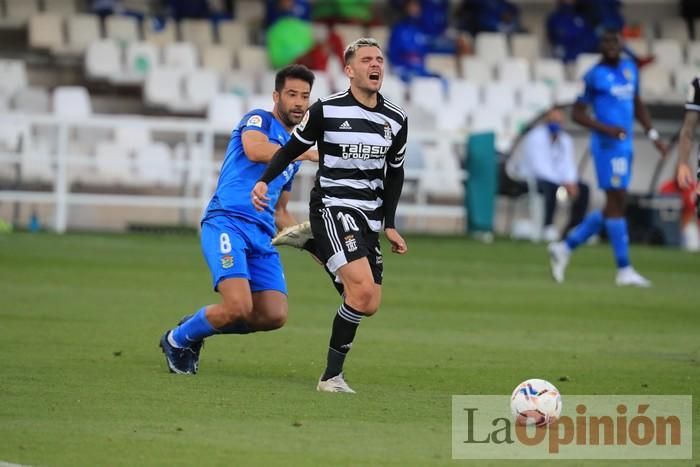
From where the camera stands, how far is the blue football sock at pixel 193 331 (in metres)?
9.84

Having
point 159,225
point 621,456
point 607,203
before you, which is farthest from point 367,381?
point 159,225

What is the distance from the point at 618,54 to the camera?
57.3 feet

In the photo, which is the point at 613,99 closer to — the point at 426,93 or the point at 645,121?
the point at 645,121

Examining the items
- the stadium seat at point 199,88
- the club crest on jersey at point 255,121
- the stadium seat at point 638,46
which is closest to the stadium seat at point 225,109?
the stadium seat at point 199,88

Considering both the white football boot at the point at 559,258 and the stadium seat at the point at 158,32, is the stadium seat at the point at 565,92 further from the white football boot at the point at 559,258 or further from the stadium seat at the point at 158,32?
the white football boot at the point at 559,258

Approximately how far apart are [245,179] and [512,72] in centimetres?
2266

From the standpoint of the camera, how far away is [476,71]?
3212cm

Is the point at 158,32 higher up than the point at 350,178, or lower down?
lower down

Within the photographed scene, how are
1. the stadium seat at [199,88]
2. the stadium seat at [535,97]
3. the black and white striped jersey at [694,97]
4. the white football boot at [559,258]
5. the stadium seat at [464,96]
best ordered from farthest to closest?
the stadium seat at [535,97]
the stadium seat at [464,96]
the stadium seat at [199,88]
the white football boot at [559,258]
the black and white striped jersey at [694,97]

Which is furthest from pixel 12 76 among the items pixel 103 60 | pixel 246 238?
pixel 246 238

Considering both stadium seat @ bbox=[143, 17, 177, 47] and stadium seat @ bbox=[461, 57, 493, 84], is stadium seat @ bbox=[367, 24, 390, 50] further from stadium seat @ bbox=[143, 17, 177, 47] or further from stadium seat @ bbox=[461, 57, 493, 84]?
stadium seat @ bbox=[143, 17, 177, 47]

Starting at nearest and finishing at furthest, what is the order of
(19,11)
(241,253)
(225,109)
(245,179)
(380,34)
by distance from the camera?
1. (241,253)
2. (245,179)
3. (225,109)
4. (19,11)
5. (380,34)

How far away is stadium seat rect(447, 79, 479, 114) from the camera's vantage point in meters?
30.7

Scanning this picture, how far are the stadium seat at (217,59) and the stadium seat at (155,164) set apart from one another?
3.46m
